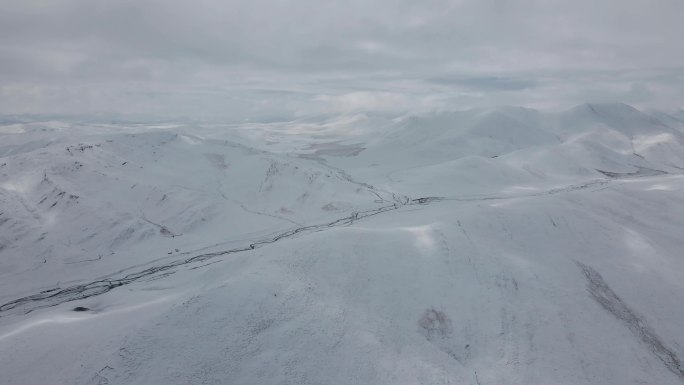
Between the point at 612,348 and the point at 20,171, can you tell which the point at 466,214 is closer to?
the point at 612,348

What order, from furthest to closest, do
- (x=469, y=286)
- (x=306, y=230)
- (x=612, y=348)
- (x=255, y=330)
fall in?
(x=306, y=230) → (x=469, y=286) → (x=612, y=348) → (x=255, y=330)

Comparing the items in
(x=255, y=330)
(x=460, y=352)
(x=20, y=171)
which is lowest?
(x=460, y=352)

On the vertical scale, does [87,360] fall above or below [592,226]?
above

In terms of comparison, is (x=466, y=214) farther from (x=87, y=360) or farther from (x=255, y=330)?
(x=87, y=360)

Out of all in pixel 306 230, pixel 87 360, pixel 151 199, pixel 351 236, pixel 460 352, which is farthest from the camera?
pixel 151 199

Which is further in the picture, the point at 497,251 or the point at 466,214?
the point at 466,214

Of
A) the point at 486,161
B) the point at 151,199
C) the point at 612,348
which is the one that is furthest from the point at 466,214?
the point at 486,161
